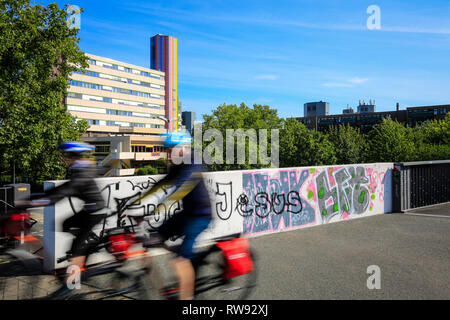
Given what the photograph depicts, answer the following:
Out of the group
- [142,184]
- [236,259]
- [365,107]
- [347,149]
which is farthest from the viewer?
[365,107]

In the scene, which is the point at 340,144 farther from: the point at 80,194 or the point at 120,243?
the point at 80,194

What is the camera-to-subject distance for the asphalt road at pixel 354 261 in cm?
461

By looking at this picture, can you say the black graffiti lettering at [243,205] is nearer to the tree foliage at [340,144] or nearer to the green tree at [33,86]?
the green tree at [33,86]

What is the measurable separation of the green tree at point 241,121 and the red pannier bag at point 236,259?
3772 cm

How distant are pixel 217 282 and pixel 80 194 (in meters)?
2.12

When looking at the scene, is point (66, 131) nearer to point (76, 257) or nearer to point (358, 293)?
point (76, 257)

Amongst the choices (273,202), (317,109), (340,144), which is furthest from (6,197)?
(317,109)

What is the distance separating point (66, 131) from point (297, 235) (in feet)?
49.3

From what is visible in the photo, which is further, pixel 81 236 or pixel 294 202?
pixel 294 202

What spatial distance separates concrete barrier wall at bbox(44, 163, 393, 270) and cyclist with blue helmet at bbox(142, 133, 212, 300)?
78.3 inches

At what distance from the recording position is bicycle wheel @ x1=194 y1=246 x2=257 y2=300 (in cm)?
395

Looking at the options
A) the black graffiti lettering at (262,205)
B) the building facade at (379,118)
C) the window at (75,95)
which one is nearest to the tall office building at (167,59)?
the window at (75,95)

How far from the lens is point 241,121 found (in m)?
57.2
